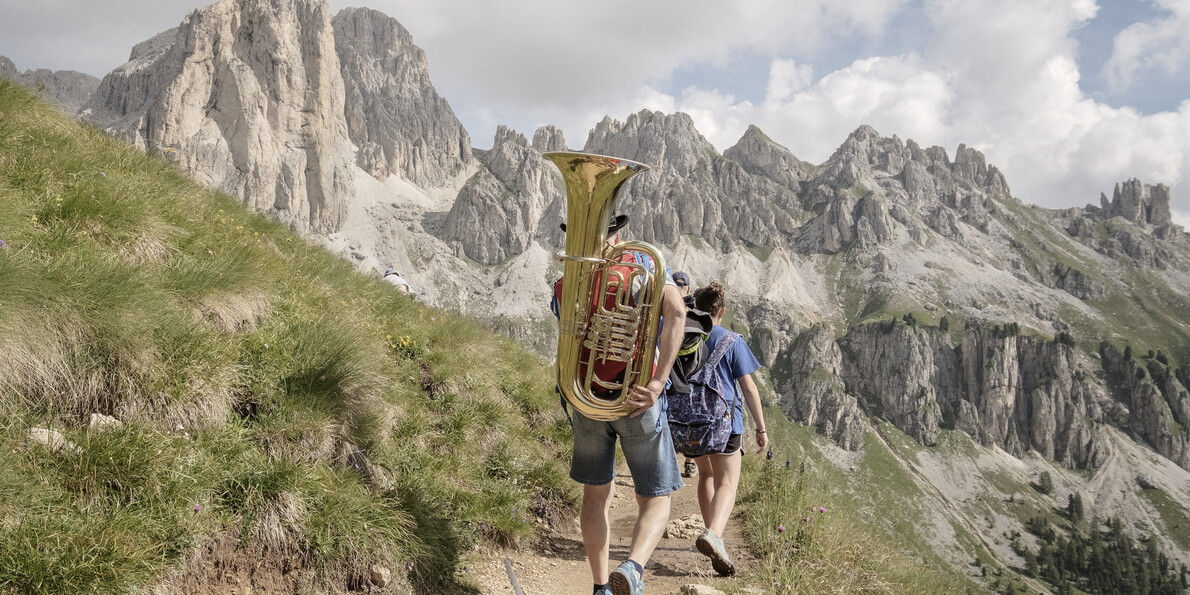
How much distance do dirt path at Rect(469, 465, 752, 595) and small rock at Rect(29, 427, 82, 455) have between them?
306 centimetres

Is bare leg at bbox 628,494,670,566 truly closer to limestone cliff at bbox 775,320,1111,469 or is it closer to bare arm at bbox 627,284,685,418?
bare arm at bbox 627,284,685,418

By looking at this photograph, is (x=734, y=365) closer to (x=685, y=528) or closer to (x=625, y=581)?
(x=625, y=581)

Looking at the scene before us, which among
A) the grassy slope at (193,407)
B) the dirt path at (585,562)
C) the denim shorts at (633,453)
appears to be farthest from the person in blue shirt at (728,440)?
the grassy slope at (193,407)

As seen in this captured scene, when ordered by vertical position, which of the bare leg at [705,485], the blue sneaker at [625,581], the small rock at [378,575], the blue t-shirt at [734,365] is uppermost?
the blue t-shirt at [734,365]

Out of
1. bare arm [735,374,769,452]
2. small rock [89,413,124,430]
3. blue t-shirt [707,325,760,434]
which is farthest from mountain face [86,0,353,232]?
bare arm [735,374,769,452]

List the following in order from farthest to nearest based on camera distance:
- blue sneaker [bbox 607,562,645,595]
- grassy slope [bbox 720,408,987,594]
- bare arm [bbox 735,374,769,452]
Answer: bare arm [bbox 735,374,769,452], grassy slope [bbox 720,408,987,594], blue sneaker [bbox 607,562,645,595]

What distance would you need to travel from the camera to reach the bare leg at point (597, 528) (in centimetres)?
443

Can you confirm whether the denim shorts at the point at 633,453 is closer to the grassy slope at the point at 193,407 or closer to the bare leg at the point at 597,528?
the bare leg at the point at 597,528

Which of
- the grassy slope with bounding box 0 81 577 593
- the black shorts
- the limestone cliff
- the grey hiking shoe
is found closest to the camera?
the grassy slope with bounding box 0 81 577 593

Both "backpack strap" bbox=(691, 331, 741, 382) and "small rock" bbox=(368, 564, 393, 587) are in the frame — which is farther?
"backpack strap" bbox=(691, 331, 741, 382)

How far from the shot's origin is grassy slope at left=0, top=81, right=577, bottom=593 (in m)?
3.37

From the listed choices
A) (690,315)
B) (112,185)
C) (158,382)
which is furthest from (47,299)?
(690,315)

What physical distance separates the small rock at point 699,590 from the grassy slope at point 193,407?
5.77ft

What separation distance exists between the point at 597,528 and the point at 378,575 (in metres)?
1.59
